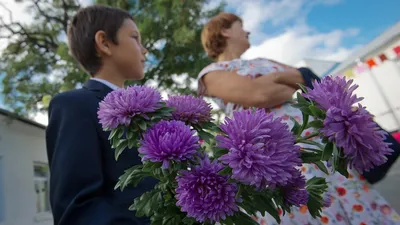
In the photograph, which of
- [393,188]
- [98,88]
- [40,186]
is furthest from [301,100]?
[40,186]

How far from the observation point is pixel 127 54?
1.09 metres

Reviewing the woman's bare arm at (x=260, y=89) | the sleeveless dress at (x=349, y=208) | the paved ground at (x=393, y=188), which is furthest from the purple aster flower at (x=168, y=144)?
the paved ground at (x=393, y=188)

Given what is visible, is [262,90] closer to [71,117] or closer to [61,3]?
[71,117]

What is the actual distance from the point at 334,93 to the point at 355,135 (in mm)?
52

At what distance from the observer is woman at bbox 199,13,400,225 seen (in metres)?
A: 0.99

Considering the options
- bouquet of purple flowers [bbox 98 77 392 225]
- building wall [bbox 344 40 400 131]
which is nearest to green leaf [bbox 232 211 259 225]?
bouquet of purple flowers [bbox 98 77 392 225]

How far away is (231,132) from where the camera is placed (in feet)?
1.24

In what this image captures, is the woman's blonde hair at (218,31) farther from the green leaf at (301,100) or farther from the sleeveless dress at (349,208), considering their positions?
the green leaf at (301,100)

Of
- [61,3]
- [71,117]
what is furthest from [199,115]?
[61,3]

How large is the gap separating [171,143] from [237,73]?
89 centimetres

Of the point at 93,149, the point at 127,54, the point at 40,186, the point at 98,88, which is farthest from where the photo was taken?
the point at 40,186

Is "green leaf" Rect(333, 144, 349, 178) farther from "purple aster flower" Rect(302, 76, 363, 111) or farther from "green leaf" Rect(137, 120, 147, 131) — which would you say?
"green leaf" Rect(137, 120, 147, 131)

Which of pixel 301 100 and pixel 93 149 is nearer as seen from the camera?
pixel 301 100

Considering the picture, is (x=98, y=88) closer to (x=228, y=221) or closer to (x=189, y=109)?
(x=189, y=109)
